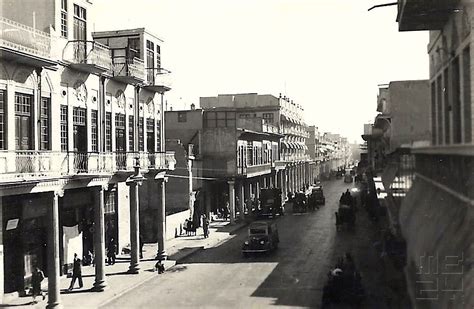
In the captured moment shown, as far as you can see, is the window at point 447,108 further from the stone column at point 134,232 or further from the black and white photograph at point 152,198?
the stone column at point 134,232

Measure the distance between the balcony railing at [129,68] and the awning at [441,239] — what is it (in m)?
14.7

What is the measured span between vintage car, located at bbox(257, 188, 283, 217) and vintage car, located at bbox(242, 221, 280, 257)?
1596 cm

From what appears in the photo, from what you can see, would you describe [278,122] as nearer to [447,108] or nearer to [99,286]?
[447,108]

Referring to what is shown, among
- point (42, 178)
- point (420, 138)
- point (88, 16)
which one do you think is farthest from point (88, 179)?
point (420, 138)

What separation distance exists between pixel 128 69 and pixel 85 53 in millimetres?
3650

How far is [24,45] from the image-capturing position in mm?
17094

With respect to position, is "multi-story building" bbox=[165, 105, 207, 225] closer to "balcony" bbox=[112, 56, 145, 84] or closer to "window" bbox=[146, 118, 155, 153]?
"window" bbox=[146, 118, 155, 153]

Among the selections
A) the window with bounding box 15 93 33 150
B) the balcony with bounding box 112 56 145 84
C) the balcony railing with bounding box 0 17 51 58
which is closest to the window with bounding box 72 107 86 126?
the balcony with bounding box 112 56 145 84

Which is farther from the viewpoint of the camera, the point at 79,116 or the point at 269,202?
the point at 269,202

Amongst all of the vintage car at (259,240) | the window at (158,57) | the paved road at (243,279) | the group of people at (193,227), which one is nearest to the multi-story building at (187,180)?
the group of people at (193,227)

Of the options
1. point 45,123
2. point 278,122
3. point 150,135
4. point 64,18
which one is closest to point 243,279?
point 45,123

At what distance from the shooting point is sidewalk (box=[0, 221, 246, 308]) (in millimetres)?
19562

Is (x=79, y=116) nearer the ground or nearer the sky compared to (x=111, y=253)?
nearer the sky

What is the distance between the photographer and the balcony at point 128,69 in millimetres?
25656
